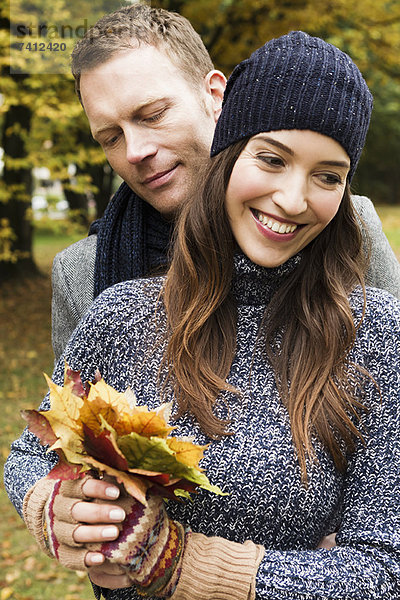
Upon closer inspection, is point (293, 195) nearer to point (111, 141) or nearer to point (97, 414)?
point (97, 414)

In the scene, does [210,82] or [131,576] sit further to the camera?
[210,82]

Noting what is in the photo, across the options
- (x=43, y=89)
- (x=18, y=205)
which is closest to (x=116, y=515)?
(x=43, y=89)

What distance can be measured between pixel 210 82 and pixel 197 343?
1.24 m

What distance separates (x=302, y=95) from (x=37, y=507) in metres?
1.30

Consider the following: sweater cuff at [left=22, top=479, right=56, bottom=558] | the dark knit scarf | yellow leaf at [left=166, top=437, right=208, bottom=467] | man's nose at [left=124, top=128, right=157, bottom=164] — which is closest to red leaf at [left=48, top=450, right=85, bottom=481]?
sweater cuff at [left=22, top=479, right=56, bottom=558]

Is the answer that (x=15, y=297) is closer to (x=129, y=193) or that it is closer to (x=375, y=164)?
(x=129, y=193)

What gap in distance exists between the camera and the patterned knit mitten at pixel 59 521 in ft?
5.45

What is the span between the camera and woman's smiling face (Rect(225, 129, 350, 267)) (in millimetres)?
1908

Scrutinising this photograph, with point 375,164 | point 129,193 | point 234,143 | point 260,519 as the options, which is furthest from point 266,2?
point 375,164

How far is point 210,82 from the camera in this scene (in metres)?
2.79

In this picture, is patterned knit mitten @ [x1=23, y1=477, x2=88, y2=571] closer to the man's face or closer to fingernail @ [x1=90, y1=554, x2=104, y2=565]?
fingernail @ [x1=90, y1=554, x2=104, y2=565]

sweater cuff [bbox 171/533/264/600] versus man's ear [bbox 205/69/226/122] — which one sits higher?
man's ear [bbox 205/69/226/122]

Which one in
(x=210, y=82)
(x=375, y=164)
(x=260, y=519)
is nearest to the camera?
(x=260, y=519)

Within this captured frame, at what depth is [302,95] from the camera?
1.91 m
